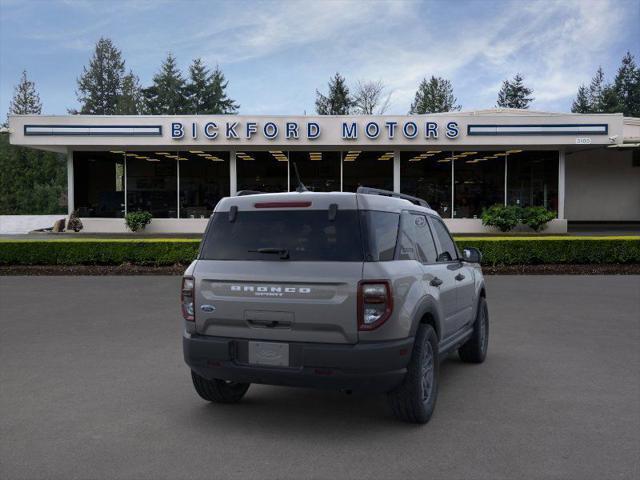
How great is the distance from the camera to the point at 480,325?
681cm

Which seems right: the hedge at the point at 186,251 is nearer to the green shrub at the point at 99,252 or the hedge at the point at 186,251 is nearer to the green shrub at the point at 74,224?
the green shrub at the point at 99,252

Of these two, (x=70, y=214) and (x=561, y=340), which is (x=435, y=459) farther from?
(x=70, y=214)

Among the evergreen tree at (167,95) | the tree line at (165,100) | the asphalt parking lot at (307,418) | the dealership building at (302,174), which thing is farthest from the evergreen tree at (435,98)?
the asphalt parking lot at (307,418)

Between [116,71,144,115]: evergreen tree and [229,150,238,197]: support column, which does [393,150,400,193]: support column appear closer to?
[229,150,238,197]: support column

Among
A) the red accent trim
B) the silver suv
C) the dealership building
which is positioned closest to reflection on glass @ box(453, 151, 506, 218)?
the dealership building

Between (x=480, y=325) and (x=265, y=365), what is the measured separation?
3153 millimetres

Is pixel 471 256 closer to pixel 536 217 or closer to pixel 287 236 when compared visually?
pixel 287 236

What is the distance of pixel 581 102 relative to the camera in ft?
264

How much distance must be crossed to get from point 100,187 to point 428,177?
48.6 feet

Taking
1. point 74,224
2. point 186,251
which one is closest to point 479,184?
point 186,251

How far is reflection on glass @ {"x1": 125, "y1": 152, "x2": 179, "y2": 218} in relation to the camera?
27453mm

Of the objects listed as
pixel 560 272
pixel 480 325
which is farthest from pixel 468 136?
pixel 480 325

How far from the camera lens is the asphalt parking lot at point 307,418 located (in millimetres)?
4035

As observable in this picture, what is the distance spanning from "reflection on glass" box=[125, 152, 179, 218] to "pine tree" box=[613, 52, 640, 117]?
65.9m
